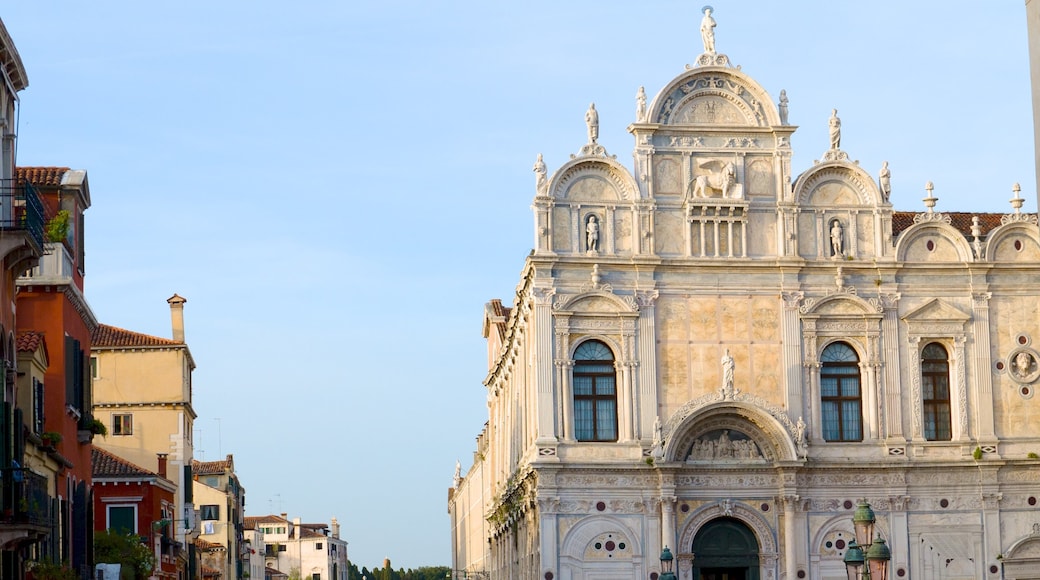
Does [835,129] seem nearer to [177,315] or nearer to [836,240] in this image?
[836,240]

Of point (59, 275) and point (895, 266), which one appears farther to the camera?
point (895, 266)

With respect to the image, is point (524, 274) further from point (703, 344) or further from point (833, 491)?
point (833, 491)

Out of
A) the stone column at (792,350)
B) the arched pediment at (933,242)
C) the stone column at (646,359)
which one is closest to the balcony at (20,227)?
the stone column at (646,359)

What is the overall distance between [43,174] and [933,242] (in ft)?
78.6

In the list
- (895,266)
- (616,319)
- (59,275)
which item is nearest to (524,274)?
(616,319)

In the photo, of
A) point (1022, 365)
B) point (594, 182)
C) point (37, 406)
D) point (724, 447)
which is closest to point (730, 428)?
point (724, 447)

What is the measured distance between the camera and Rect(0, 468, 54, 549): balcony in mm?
21312

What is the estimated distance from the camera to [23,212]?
78.2ft

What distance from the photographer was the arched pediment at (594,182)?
4369 cm

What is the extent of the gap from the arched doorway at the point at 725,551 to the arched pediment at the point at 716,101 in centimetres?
1028

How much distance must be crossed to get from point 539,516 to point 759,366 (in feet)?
22.4

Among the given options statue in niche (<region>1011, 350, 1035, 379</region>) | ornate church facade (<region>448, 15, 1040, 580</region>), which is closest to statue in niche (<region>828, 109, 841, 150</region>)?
ornate church facade (<region>448, 15, 1040, 580</region>)

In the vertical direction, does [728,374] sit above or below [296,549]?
above

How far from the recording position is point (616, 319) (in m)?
43.4
